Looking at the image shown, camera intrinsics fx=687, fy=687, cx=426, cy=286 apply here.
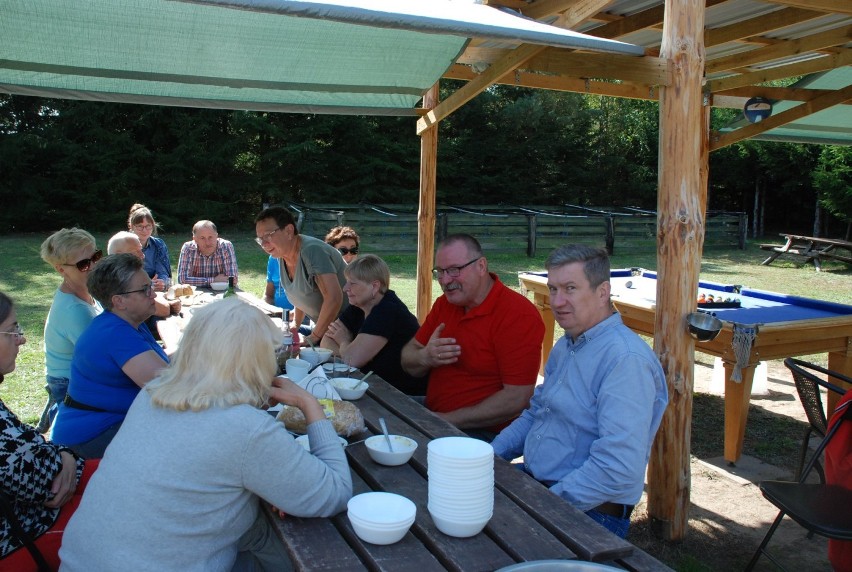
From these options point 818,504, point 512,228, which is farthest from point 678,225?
point 512,228

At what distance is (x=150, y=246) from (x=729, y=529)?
5276 millimetres

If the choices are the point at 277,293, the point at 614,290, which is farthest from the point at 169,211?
the point at 614,290

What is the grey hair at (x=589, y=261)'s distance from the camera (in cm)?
245

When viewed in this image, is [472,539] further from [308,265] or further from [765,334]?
[765,334]

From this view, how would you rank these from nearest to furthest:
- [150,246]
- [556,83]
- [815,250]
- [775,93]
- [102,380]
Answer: [102,380] < [556,83] < [150,246] < [775,93] < [815,250]

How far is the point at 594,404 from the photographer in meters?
2.36

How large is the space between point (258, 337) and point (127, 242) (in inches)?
149

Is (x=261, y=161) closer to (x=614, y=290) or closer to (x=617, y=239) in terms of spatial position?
(x=617, y=239)

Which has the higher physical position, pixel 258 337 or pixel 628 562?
pixel 258 337

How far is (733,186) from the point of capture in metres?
22.4

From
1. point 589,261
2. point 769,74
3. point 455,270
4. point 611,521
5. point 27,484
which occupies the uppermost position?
point 769,74

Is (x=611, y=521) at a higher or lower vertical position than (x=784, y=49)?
lower

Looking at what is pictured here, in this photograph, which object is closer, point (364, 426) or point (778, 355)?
point (364, 426)

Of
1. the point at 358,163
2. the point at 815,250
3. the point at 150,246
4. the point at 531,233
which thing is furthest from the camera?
the point at 358,163
